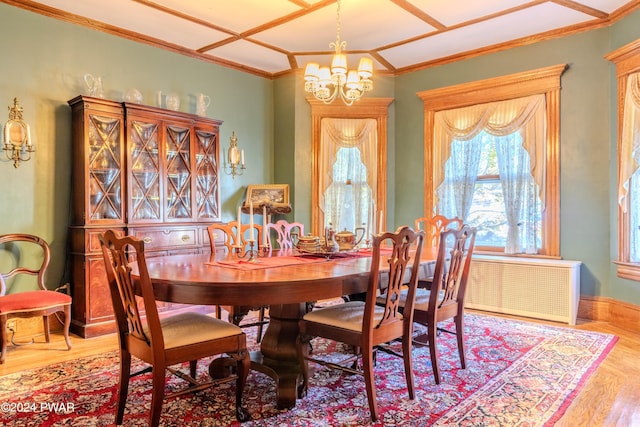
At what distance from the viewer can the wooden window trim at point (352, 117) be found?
5.59 meters

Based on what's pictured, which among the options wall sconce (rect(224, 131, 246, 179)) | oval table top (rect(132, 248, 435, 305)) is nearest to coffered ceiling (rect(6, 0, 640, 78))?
wall sconce (rect(224, 131, 246, 179))

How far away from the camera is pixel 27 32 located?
12.4 ft

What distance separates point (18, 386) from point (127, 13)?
10.4 feet

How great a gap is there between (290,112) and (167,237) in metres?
2.32

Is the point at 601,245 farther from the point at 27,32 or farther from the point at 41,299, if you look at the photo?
the point at 27,32

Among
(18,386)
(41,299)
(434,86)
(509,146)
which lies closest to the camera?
(18,386)

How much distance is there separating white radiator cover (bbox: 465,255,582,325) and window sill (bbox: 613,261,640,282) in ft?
1.10

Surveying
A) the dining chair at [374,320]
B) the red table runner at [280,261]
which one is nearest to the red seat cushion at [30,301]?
the red table runner at [280,261]

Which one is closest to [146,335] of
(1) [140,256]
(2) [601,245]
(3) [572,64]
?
(1) [140,256]

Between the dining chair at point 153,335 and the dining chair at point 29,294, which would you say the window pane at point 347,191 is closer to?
the dining chair at point 29,294

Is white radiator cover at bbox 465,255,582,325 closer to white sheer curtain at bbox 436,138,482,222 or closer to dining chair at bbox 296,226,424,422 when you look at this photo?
white sheer curtain at bbox 436,138,482,222

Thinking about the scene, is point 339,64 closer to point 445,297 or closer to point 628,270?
point 445,297

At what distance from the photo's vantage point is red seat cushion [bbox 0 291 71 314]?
3.16 metres

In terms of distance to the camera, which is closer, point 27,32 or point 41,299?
point 41,299
